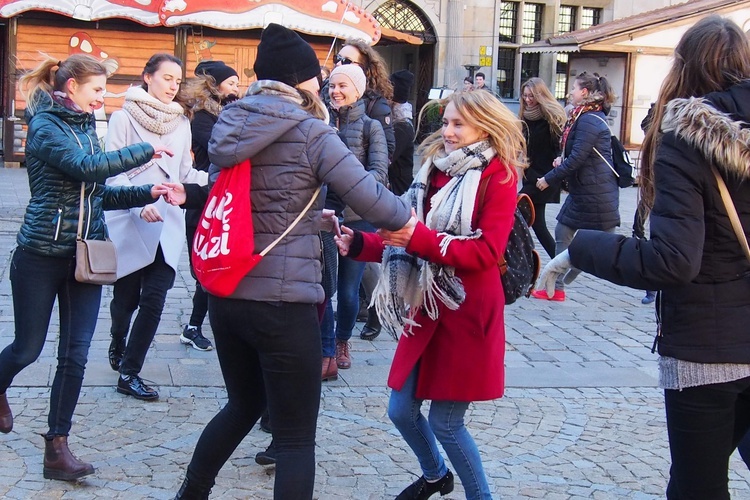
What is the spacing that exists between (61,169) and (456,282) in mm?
1815

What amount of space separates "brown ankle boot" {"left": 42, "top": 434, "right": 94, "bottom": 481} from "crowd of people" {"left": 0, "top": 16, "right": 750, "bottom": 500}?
11 millimetres

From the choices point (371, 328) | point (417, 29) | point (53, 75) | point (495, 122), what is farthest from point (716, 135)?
point (417, 29)

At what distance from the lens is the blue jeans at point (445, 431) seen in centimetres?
357

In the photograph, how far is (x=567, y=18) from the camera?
28.8 meters

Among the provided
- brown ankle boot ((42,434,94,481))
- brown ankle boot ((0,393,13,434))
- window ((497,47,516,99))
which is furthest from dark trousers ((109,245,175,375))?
window ((497,47,516,99))

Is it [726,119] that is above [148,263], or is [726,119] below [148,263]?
above

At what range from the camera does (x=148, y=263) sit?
17.0 feet

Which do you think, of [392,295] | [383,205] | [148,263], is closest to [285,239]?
[383,205]

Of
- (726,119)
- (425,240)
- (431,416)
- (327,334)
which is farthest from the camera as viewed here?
(327,334)

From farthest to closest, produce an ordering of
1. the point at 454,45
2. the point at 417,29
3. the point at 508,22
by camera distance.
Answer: the point at 508,22, the point at 417,29, the point at 454,45

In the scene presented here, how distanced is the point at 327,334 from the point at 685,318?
10.3 feet

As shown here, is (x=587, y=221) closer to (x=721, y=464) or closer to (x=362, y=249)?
(x=362, y=249)

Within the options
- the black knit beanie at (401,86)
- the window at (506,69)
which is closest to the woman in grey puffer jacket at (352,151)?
the black knit beanie at (401,86)

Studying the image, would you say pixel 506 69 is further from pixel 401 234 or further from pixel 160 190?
pixel 401 234
